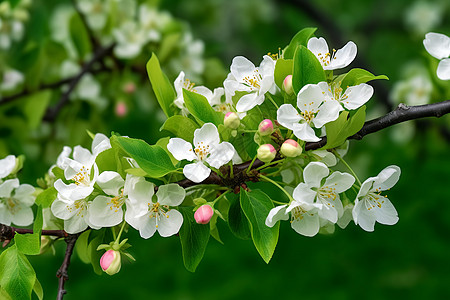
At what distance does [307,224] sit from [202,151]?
0.96ft

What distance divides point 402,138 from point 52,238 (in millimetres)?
2420

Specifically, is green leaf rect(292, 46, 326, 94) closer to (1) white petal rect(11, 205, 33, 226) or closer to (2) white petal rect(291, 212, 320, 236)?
(2) white petal rect(291, 212, 320, 236)

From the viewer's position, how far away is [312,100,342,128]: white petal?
112cm

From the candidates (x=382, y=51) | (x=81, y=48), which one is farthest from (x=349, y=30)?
(x=81, y=48)

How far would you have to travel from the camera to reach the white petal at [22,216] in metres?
A: 1.44

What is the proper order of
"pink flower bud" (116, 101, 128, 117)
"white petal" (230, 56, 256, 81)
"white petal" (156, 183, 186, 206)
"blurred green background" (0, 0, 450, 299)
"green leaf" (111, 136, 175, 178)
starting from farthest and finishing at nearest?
1. "blurred green background" (0, 0, 450, 299)
2. "pink flower bud" (116, 101, 128, 117)
3. "white petal" (230, 56, 256, 81)
4. "white petal" (156, 183, 186, 206)
5. "green leaf" (111, 136, 175, 178)

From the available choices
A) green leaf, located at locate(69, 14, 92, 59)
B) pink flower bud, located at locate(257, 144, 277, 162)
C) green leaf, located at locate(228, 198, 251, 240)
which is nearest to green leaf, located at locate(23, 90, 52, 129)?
green leaf, located at locate(69, 14, 92, 59)

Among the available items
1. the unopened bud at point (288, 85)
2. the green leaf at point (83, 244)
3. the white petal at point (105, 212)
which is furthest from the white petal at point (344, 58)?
the green leaf at point (83, 244)

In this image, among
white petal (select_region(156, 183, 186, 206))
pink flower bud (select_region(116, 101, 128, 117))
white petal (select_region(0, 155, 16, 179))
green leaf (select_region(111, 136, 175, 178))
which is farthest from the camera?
pink flower bud (select_region(116, 101, 128, 117))

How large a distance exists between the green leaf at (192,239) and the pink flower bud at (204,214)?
10 centimetres

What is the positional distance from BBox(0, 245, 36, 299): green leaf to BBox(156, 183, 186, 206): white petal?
1.05 ft

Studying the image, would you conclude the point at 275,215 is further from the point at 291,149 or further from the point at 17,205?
the point at 17,205

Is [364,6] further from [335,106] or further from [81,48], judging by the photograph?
[335,106]

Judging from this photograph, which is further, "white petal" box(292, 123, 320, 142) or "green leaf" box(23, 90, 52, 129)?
"green leaf" box(23, 90, 52, 129)
